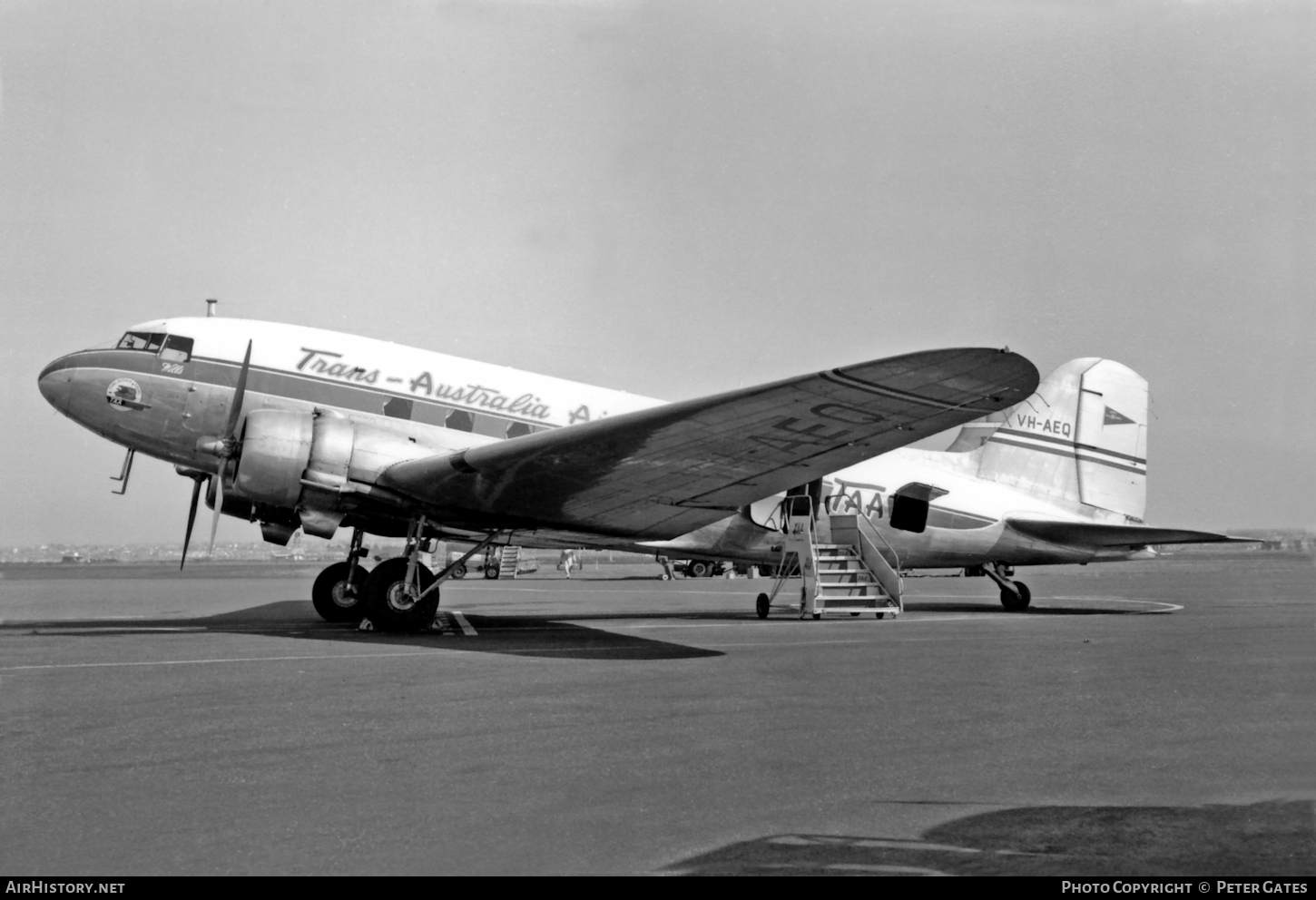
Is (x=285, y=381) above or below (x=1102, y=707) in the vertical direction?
above

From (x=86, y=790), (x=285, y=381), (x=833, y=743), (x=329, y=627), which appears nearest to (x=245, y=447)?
(x=285, y=381)

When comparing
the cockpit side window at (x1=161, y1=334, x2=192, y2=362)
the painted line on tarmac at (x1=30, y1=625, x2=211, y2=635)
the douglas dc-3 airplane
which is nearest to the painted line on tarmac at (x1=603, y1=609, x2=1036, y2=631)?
the douglas dc-3 airplane

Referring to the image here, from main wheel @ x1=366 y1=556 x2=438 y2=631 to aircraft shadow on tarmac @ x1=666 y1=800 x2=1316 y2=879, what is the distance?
9.62 m

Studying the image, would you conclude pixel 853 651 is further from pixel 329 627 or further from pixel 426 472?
pixel 329 627

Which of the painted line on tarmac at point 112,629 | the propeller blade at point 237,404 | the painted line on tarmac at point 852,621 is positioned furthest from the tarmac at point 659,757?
the propeller blade at point 237,404

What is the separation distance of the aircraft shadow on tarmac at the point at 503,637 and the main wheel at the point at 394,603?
148 mm

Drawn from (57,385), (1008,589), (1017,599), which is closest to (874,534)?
(1008,589)

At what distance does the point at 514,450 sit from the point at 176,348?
602 cm

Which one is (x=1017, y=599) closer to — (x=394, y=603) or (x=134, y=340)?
(x=394, y=603)

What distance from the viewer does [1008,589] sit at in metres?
18.9

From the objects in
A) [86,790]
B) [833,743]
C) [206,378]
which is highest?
[206,378]

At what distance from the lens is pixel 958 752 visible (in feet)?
18.4

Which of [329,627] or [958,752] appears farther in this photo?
[329,627]

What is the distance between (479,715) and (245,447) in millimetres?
7176
